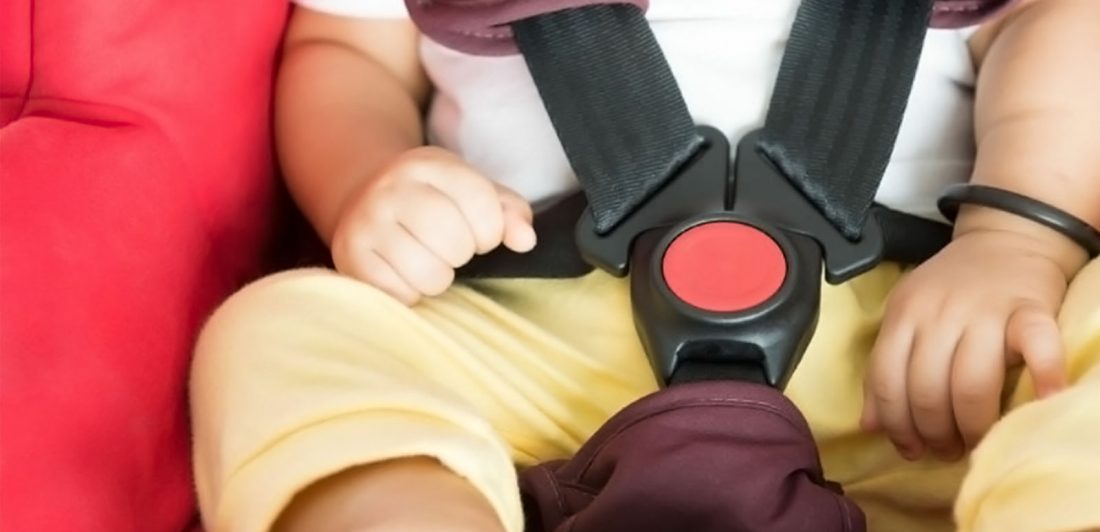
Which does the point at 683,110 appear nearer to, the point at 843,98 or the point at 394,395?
the point at 843,98

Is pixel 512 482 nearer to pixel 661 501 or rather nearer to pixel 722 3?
pixel 661 501

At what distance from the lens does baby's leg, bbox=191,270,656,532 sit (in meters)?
0.60

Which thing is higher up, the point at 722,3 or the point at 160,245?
the point at 722,3

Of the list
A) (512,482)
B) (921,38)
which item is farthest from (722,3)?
(512,482)

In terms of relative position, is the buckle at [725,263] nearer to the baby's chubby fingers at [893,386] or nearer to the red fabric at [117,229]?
the baby's chubby fingers at [893,386]

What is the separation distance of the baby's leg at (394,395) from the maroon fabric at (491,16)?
153mm

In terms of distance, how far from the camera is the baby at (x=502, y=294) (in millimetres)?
617

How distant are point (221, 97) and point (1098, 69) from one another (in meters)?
0.51

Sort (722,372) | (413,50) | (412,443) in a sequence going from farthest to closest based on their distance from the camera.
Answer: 1. (413,50)
2. (722,372)
3. (412,443)

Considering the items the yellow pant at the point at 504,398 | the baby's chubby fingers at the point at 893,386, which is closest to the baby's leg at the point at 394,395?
the yellow pant at the point at 504,398

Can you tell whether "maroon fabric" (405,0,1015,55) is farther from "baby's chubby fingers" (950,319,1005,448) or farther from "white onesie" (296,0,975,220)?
"baby's chubby fingers" (950,319,1005,448)

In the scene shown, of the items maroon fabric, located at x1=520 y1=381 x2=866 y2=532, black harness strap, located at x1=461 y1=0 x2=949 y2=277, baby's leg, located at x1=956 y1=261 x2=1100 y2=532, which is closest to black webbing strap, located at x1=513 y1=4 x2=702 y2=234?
black harness strap, located at x1=461 y1=0 x2=949 y2=277

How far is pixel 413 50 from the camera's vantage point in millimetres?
919

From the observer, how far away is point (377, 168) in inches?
31.5
